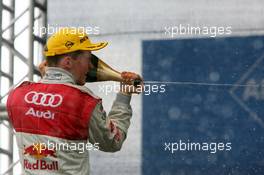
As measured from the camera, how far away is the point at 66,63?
6.22ft

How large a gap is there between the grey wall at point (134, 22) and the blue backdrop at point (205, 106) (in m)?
0.04

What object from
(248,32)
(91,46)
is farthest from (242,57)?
(91,46)

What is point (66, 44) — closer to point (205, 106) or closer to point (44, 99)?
point (44, 99)

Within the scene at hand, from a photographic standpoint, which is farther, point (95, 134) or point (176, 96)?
point (176, 96)

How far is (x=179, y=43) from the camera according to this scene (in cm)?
323

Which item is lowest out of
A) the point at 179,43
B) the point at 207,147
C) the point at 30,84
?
the point at 207,147

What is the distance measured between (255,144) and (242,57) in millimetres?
365

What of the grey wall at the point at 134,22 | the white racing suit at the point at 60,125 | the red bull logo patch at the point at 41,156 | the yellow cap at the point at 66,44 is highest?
the grey wall at the point at 134,22

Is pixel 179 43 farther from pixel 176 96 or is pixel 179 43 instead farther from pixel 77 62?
pixel 77 62

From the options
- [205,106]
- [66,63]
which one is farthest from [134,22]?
[66,63]

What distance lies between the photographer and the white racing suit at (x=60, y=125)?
1860 millimetres

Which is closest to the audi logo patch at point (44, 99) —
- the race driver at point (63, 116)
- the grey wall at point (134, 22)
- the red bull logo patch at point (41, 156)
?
the race driver at point (63, 116)

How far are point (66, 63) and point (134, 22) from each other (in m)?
1.43

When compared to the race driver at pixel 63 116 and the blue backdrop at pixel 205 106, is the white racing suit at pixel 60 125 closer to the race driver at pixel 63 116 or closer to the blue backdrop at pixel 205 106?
the race driver at pixel 63 116
